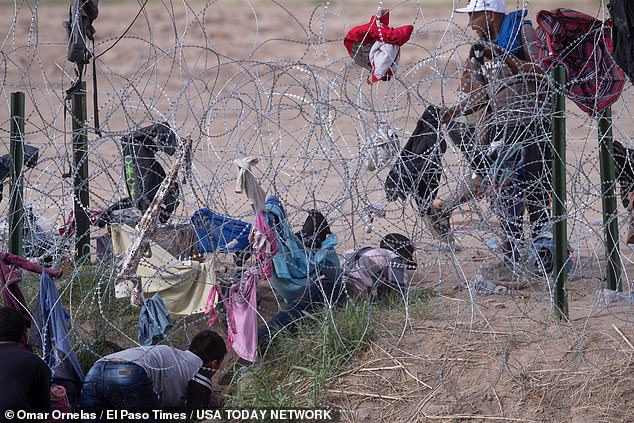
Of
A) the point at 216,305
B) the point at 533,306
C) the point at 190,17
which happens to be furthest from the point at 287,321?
the point at 190,17

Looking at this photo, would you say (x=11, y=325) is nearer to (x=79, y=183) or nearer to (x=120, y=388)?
(x=120, y=388)

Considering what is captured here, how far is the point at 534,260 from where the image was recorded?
635cm

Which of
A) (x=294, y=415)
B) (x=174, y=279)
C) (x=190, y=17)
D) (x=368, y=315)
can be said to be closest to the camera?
(x=294, y=415)

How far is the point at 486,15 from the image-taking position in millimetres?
6477

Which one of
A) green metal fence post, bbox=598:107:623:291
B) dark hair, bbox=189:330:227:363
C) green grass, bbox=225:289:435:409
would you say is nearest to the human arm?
green metal fence post, bbox=598:107:623:291

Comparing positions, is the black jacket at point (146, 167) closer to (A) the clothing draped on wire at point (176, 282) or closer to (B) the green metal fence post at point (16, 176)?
(A) the clothing draped on wire at point (176, 282)

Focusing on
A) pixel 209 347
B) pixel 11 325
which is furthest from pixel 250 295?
pixel 11 325

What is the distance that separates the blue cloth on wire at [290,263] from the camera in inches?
230

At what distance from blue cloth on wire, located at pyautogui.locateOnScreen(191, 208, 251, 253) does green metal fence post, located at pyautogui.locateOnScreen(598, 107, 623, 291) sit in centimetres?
196

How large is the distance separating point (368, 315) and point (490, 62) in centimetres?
171

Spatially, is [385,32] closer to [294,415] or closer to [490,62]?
[490,62]

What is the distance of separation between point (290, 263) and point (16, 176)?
1.79 meters
